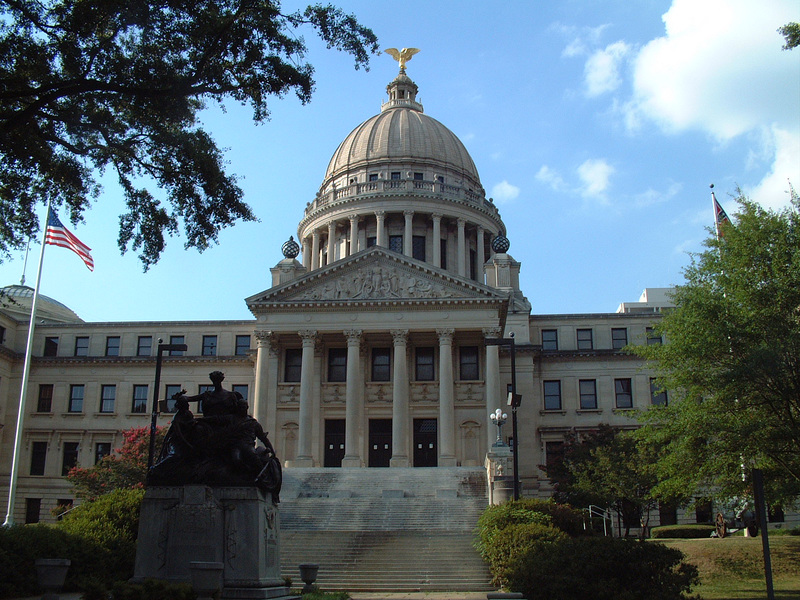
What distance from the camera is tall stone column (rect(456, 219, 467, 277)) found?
73250mm

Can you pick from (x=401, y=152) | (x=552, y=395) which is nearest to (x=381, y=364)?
(x=552, y=395)

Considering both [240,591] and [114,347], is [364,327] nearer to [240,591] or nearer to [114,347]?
[114,347]

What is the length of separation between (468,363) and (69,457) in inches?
1253

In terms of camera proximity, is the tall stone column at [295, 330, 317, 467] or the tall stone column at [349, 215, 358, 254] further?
the tall stone column at [349, 215, 358, 254]

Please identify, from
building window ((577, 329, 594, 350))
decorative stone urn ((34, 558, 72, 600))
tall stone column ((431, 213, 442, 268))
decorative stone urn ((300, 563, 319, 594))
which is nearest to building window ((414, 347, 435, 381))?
building window ((577, 329, 594, 350))

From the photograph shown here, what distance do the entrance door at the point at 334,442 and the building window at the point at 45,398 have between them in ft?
80.3

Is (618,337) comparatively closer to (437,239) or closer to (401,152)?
(437,239)

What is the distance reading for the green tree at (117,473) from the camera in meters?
48.2

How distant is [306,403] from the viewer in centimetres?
5119

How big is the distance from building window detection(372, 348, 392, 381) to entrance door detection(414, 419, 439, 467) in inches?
148

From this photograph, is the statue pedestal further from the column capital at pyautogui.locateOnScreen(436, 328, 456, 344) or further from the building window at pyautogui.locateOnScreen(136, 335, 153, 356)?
the building window at pyautogui.locateOnScreen(136, 335, 153, 356)

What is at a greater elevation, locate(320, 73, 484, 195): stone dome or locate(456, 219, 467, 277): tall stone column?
locate(320, 73, 484, 195): stone dome

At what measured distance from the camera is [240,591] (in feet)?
50.2

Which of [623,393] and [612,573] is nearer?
[612,573]
